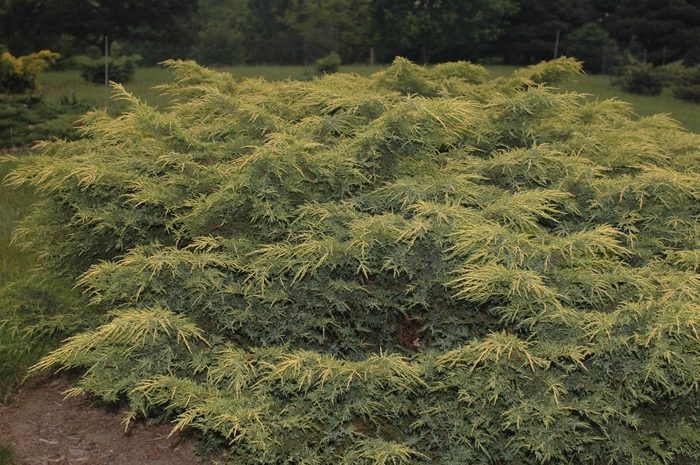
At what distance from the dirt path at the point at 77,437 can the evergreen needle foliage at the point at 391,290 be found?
0.39 m

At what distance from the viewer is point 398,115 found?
2.75 m

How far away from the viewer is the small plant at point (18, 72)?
516 inches

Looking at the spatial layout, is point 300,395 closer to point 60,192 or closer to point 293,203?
point 293,203

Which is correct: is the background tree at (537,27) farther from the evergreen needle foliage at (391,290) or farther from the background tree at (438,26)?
the evergreen needle foliage at (391,290)

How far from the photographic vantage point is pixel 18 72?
524 inches

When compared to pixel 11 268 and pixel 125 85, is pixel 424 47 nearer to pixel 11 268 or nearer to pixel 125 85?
pixel 125 85

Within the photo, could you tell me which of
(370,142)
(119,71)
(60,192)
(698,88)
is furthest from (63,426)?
(698,88)

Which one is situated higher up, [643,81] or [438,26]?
[438,26]

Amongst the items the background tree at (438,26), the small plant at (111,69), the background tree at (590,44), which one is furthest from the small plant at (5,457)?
the background tree at (590,44)

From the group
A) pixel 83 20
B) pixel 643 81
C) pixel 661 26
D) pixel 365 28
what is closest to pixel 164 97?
pixel 83 20

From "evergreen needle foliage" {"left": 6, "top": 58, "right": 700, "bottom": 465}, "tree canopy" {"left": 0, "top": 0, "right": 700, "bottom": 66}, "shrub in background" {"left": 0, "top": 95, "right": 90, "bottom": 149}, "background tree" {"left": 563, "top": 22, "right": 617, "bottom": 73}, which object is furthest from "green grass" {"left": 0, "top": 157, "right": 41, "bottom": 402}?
"background tree" {"left": 563, "top": 22, "right": 617, "bottom": 73}

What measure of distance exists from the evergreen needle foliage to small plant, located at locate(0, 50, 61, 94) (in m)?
11.7

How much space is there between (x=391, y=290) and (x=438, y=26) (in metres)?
33.1

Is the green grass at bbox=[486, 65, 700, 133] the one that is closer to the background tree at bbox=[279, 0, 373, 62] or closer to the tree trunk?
the tree trunk
